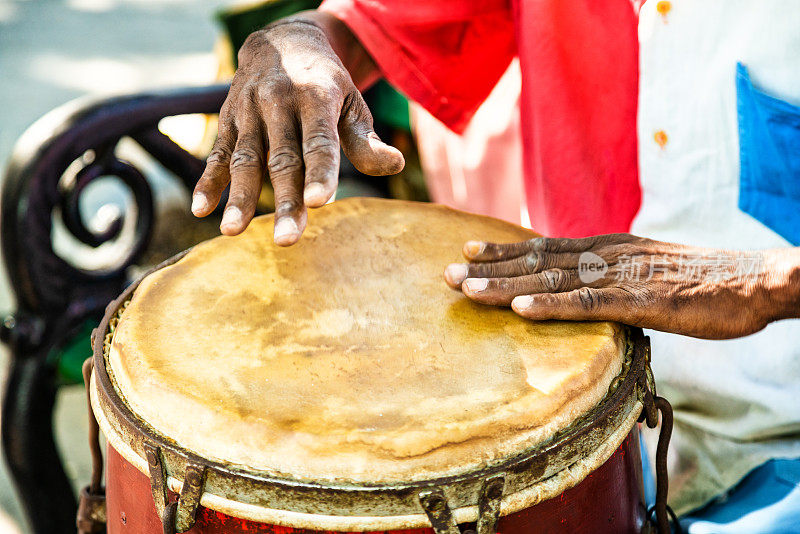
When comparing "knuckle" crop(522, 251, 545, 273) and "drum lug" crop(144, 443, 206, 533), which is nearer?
"drum lug" crop(144, 443, 206, 533)

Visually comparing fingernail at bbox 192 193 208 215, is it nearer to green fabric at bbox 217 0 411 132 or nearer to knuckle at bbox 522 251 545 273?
knuckle at bbox 522 251 545 273

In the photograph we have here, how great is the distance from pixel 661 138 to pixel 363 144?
582mm

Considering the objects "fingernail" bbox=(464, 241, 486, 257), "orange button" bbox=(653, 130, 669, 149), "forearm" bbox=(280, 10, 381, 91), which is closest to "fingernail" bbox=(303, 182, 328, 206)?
"fingernail" bbox=(464, 241, 486, 257)

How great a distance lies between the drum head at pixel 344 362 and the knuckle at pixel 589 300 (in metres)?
0.03

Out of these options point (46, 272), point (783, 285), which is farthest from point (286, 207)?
point (46, 272)

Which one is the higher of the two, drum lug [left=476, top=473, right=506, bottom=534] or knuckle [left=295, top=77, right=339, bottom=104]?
knuckle [left=295, top=77, right=339, bottom=104]

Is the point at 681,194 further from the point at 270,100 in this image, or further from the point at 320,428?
the point at 320,428

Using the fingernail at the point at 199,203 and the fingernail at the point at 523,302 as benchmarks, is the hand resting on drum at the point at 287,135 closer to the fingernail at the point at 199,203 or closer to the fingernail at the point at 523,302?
the fingernail at the point at 199,203

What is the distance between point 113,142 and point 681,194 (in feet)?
4.00

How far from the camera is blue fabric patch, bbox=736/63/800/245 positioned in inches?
49.3

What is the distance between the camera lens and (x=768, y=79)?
4.12ft

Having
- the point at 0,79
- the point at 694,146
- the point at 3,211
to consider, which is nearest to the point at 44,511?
the point at 3,211

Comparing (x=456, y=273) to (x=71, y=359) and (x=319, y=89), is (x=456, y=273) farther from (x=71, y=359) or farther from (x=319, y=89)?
(x=71, y=359)

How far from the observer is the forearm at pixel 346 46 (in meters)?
1.46
